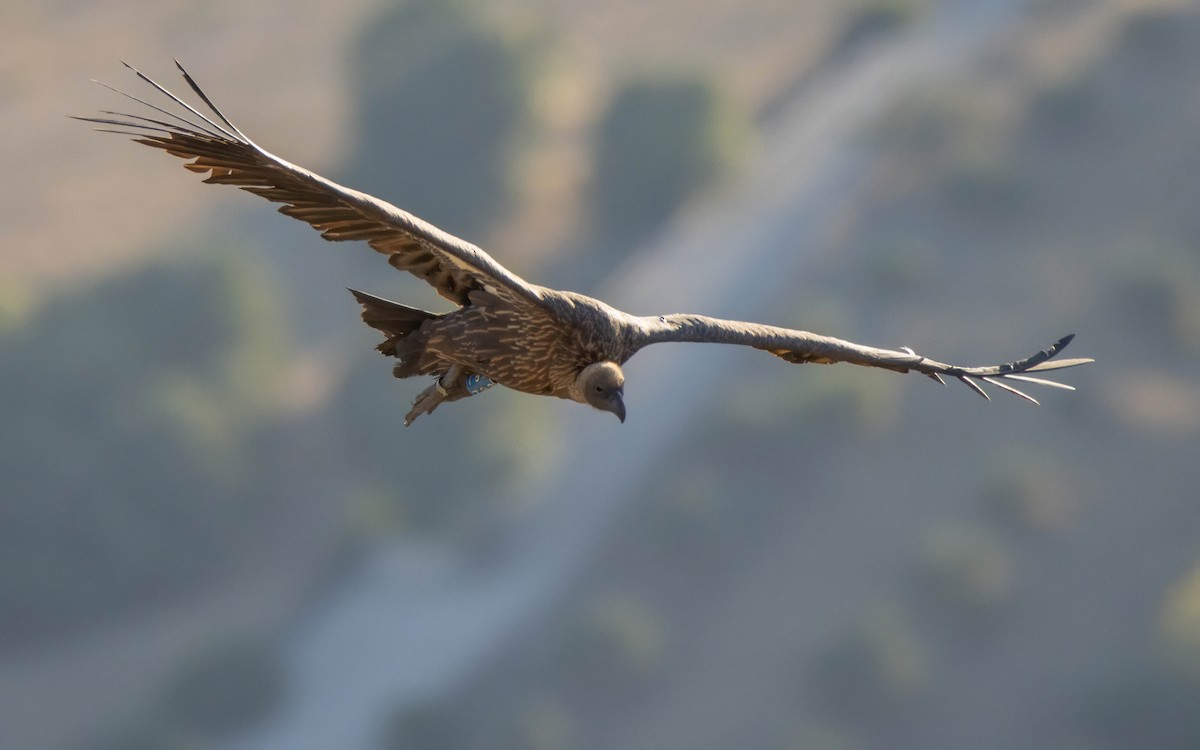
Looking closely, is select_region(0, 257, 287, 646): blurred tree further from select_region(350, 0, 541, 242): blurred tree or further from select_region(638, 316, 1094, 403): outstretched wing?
select_region(638, 316, 1094, 403): outstretched wing

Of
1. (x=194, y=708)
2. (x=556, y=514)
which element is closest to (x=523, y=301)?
(x=194, y=708)

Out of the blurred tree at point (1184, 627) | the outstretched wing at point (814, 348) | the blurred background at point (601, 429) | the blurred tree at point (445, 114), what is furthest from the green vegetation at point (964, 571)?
the outstretched wing at point (814, 348)

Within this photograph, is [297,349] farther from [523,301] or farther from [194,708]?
[523,301]

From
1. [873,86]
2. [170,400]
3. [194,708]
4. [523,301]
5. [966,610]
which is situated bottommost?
[523,301]

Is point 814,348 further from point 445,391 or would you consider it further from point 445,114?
point 445,114

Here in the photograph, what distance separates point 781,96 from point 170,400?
40.5 metres

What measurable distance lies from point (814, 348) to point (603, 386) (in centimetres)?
171

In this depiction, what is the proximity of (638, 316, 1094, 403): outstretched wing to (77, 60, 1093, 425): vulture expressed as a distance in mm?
14

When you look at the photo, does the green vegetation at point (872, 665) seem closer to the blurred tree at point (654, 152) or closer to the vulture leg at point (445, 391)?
the blurred tree at point (654, 152)

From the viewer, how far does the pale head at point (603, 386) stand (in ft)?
27.6

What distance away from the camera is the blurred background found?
6644cm

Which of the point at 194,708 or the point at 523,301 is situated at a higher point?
the point at 194,708

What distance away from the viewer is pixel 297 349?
78438 mm

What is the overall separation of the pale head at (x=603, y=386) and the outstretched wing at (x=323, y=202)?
562 mm
